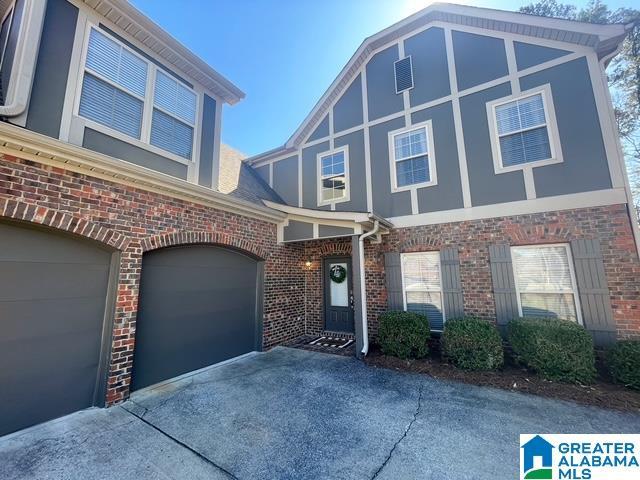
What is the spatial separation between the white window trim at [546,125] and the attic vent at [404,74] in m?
2.15

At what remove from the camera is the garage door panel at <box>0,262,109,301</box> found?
3.31 metres

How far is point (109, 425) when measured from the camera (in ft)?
11.3

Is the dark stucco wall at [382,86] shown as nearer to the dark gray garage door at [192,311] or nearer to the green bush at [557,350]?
the dark gray garage door at [192,311]

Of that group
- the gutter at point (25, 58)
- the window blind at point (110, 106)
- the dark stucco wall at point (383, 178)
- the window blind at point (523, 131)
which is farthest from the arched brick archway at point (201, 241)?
the window blind at point (523, 131)

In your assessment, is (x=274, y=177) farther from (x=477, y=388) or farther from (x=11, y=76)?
(x=477, y=388)

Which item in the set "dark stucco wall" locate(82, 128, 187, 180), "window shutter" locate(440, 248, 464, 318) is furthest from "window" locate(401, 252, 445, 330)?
"dark stucco wall" locate(82, 128, 187, 180)

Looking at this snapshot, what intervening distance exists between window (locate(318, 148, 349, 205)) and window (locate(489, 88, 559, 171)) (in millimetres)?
3712

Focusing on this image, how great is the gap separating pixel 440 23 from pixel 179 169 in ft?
24.4

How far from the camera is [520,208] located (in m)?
5.61

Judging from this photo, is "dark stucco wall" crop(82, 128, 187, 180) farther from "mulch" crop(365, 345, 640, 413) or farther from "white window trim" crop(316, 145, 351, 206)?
"mulch" crop(365, 345, 640, 413)

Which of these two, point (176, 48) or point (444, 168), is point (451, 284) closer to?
point (444, 168)

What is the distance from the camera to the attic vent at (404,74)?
7.27 m

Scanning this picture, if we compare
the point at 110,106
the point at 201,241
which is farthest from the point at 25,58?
the point at 201,241

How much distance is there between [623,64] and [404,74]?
8148mm
